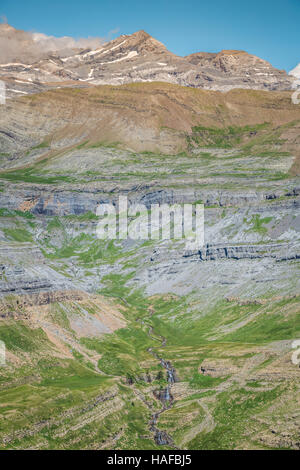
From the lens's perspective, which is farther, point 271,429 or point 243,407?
point 243,407

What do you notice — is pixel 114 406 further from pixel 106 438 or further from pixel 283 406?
pixel 283 406
